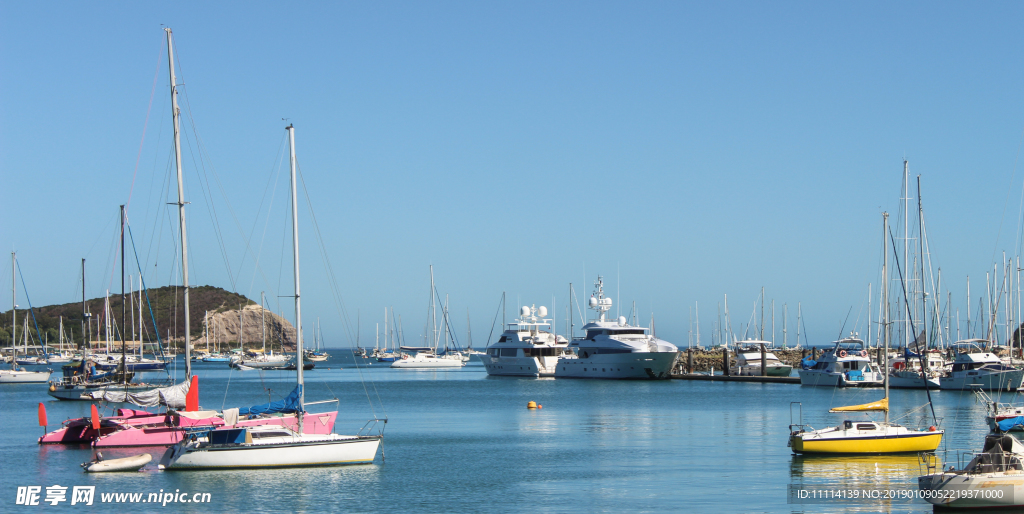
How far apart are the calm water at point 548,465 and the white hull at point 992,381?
0.95m

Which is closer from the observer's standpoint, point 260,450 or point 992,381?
point 260,450

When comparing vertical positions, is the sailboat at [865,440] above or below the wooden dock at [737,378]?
above

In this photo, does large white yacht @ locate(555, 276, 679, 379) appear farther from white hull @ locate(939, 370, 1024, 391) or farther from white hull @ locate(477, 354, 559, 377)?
white hull @ locate(939, 370, 1024, 391)

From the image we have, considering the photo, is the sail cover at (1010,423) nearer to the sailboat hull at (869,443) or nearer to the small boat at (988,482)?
the sailboat hull at (869,443)

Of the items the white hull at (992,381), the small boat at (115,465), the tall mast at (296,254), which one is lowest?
the white hull at (992,381)

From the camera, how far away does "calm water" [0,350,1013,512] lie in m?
24.0

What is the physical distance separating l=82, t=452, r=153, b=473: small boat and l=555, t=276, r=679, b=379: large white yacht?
56.8m

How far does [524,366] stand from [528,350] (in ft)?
5.20

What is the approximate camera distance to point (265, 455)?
91.0ft

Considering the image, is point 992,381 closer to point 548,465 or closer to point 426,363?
point 548,465

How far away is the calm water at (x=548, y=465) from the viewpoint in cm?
2405

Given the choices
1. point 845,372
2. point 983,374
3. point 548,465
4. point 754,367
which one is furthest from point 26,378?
point 983,374

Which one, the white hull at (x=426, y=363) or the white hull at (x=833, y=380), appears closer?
the white hull at (x=833, y=380)

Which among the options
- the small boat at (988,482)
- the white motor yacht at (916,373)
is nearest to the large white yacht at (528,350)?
the white motor yacht at (916,373)
